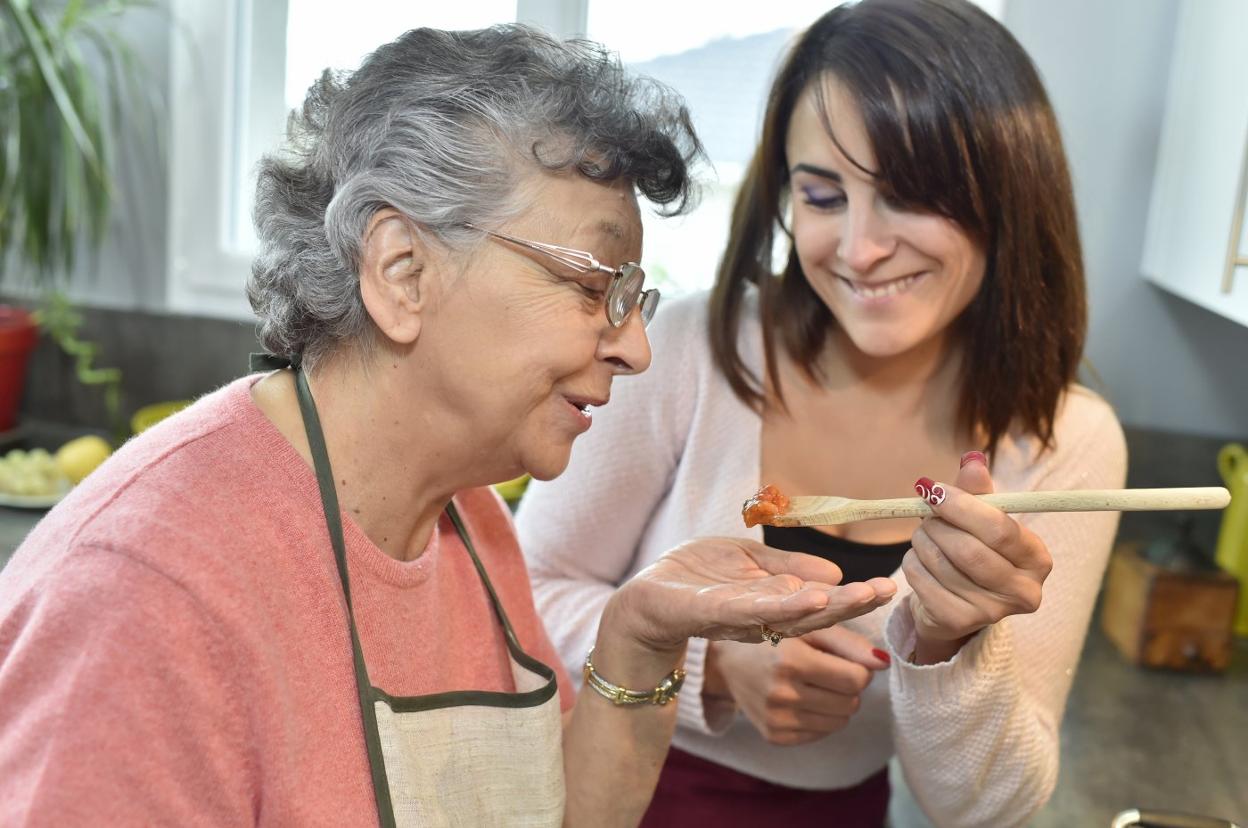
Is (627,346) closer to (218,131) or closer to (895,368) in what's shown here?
(895,368)

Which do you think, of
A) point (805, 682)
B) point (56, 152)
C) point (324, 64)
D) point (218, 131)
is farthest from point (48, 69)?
point (805, 682)

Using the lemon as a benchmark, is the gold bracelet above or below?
above

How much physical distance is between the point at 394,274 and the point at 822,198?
596 mm

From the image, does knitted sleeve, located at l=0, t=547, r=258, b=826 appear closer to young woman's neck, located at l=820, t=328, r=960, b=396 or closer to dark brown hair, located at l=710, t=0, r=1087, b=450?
dark brown hair, located at l=710, t=0, r=1087, b=450

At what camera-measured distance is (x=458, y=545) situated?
1.33 m

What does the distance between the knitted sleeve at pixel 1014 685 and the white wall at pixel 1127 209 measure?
2.99 feet

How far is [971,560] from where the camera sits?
1141 mm

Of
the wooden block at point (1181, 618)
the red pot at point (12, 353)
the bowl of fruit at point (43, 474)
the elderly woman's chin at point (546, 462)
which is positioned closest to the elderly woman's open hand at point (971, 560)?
the elderly woman's chin at point (546, 462)

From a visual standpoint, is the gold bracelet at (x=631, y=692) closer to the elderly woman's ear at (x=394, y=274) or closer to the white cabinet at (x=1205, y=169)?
the elderly woman's ear at (x=394, y=274)

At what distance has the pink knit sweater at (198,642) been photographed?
865mm

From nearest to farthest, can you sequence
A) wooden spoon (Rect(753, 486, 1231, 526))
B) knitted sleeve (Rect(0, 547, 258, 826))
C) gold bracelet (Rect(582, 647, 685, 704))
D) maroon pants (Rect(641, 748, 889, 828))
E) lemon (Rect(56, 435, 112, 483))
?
1. knitted sleeve (Rect(0, 547, 258, 826))
2. wooden spoon (Rect(753, 486, 1231, 526))
3. gold bracelet (Rect(582, 647, 685, 704))
4. maroon pants (Rect(641, 748, 889, 828))
5. lemon (Rect(56, 435, 112, 483))

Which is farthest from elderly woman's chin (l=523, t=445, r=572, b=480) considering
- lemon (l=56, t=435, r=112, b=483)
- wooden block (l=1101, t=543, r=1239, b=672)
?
lemon (l=56, t=435, r=112, b=483)

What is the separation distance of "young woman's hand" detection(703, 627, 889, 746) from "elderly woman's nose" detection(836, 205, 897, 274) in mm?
443

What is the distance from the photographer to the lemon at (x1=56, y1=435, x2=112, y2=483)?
7.93ft
